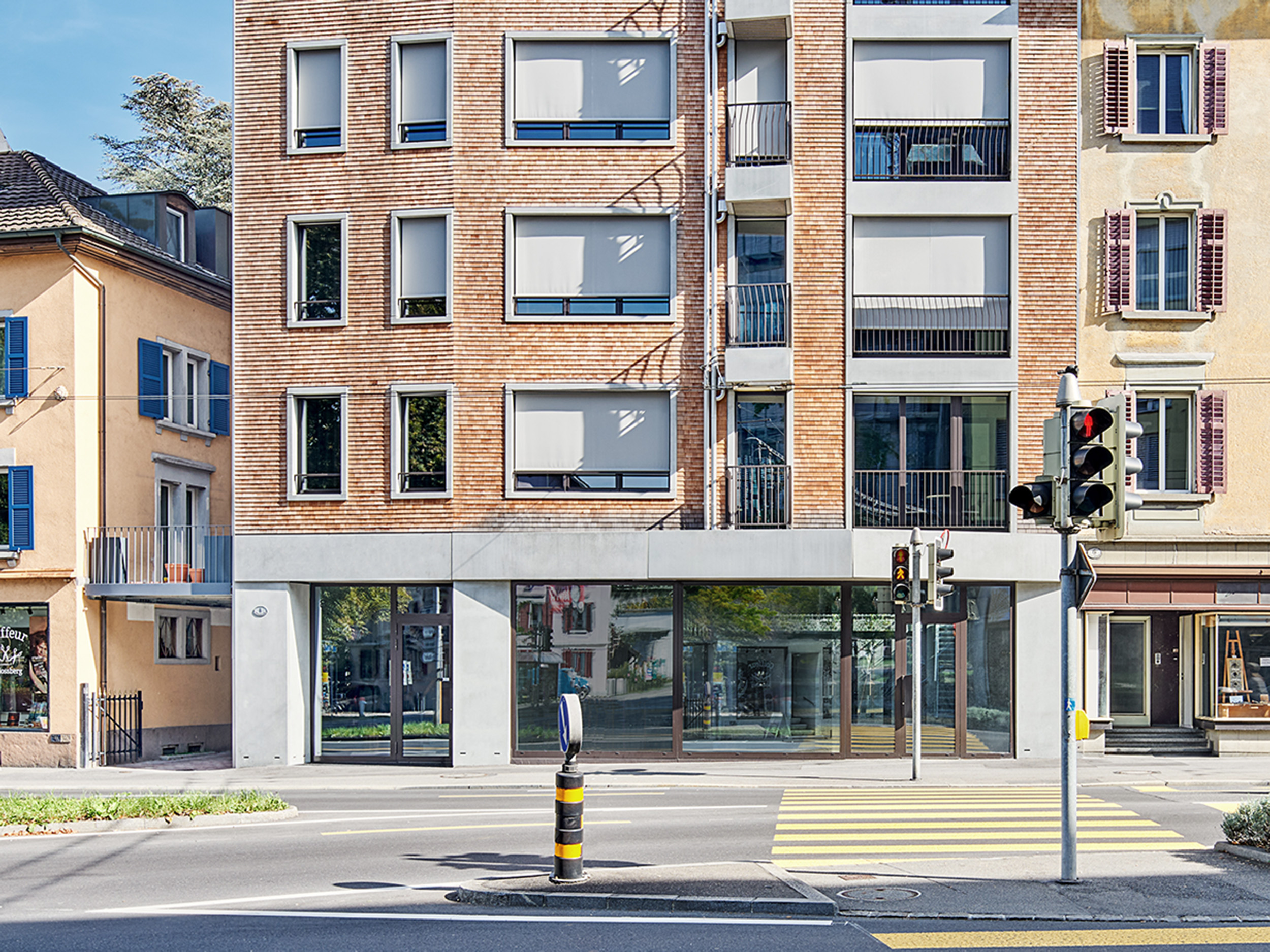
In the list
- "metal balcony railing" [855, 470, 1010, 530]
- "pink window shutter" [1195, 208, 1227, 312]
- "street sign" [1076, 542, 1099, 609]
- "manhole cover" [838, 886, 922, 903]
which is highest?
"pink window shutter" [1195, 208, 1227, 312]

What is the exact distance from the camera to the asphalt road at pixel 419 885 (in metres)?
9.29

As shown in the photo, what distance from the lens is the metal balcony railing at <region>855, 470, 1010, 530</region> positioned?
24547 mm

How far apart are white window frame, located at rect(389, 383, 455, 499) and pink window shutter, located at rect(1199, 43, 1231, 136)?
14189mm

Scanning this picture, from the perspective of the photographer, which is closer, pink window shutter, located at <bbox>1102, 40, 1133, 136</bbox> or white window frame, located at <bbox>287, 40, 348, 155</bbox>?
pink window shutter, located at <bbox>1102, 40, 1133, 136</bbox>

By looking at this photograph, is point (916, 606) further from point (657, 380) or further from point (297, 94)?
point (297, 94)

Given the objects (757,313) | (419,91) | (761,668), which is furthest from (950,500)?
(419,91)

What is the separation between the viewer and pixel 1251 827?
12305mm

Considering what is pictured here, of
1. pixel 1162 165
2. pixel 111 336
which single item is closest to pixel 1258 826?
pixel 1162 165

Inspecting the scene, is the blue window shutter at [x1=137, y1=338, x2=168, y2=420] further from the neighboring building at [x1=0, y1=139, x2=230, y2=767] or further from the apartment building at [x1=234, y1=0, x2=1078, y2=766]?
the apartment building at [x1=234, y1=0, x2=1078, y2=766]

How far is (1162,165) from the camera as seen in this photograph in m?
25.5

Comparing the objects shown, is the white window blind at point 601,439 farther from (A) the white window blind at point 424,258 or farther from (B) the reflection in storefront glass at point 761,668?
(A) the white window blind at point 424,258

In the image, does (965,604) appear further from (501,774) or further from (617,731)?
(501,774)

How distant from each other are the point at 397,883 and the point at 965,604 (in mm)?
15135

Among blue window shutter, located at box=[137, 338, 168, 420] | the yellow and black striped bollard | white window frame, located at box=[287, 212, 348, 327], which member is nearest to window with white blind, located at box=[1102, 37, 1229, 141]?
white window frame, located at box=[287, 212, 348, 327]
